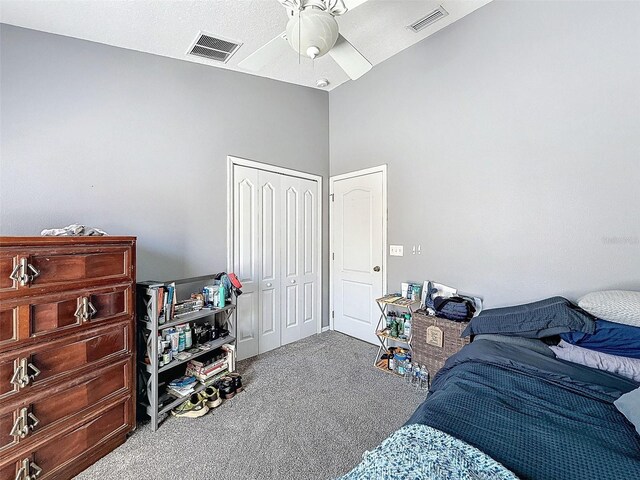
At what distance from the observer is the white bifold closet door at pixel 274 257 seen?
3.11 metres

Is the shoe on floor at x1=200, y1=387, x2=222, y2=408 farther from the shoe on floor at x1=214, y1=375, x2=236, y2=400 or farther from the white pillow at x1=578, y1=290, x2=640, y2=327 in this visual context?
the white pillow at x1=578, y1=290, x2=640, y2=327

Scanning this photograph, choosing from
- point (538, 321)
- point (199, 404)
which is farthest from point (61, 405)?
point (538, 321)

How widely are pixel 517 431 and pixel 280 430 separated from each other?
5.05 feet

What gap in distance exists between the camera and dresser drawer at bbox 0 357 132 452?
1.36 metres

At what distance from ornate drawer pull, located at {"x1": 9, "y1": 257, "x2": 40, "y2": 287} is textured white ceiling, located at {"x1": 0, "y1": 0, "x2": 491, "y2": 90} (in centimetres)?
171

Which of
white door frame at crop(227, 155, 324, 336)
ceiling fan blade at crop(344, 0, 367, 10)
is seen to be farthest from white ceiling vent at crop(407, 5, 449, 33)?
white door frame at crop(227, 155, 324, 336)

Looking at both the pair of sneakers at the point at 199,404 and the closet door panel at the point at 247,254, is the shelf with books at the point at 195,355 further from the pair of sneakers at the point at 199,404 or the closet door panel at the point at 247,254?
the closet door panel at the point at 247,254

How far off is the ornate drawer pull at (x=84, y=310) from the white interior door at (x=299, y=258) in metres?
2.04

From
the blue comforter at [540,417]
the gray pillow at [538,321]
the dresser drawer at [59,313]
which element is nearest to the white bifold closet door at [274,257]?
the dresser drawer at [59,313]

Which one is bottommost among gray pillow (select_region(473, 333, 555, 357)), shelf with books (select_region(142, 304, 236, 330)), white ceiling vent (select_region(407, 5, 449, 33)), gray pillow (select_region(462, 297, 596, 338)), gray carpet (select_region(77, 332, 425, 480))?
gray carpet (select_region(77, 332, 425, 480))

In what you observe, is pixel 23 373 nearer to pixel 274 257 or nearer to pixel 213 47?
pixel 274 257

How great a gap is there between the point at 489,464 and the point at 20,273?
6.75 feet

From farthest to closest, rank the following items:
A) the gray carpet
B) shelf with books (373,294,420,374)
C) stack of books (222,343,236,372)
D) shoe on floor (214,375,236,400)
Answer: shelf with books (373,294,420,374), stack of books (222,343,236,372), shoe on floor (214,375,236,400), the gray carpet

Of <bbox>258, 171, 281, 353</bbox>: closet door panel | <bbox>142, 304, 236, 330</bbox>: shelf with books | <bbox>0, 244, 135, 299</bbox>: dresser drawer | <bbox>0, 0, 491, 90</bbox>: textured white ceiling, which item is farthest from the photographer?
<bbox>258, 171, 281, 353</bbox>: closet door panel
